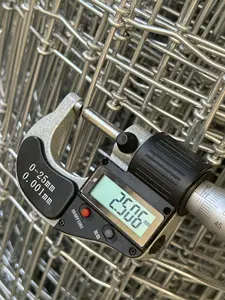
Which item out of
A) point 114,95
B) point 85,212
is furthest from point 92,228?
point 114,95

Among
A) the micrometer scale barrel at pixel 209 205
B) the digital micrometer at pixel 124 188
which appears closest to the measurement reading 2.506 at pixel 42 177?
Result: the digital micrometer at pixel 124 188

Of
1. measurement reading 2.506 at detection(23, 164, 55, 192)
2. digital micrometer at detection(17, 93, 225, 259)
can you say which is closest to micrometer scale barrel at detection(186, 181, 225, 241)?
digital micrometer at detection(17, 93, 225, 259)

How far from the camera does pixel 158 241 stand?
0.38 m

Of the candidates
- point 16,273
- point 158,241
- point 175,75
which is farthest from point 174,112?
point 16,273

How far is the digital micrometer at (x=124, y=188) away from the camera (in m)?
0.35

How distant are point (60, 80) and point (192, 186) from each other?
21 centimetres

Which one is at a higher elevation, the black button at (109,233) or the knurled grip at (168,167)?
the knurled grip at (168,167)

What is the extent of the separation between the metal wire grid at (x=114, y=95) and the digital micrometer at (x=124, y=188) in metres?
0.03

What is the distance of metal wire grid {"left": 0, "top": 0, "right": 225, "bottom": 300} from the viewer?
390 millimetres

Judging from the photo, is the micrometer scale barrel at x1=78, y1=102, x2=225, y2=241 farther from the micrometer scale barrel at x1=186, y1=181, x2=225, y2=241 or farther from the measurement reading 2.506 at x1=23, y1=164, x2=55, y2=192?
the measurement reading 2.506 at x1=23, y1=164, x2=55, y2=192

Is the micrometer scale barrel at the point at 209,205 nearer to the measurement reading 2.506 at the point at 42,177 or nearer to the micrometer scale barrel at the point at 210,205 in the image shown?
the micrometer scale barrel at the point at 210,205

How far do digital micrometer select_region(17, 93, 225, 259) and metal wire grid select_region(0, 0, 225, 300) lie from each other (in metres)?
0.03

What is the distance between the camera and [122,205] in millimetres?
384

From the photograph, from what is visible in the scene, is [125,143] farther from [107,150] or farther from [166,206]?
[107,150]
